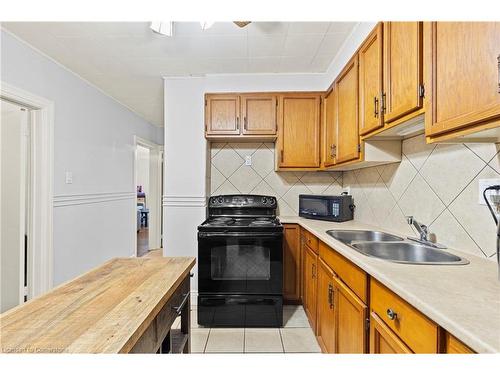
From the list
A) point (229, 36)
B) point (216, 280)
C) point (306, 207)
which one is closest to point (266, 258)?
point (216, 280)

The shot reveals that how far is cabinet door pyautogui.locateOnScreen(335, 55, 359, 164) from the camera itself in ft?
6.20

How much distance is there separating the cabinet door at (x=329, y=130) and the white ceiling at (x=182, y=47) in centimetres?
38

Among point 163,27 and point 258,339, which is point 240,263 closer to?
point 258,339

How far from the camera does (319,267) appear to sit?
198 cm

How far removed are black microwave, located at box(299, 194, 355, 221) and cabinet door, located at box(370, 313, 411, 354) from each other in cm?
139

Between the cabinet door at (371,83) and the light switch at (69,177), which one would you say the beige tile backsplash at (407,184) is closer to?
the cabinet door at (371,83)

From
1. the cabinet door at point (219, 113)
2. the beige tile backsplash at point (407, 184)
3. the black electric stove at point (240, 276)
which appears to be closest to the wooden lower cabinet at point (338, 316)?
the black electric stove at point (240, 276)

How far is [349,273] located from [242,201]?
5.55 feet

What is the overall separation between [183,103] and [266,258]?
181cm

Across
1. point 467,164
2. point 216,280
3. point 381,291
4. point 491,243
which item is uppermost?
point 467,164

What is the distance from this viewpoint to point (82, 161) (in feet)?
10.2

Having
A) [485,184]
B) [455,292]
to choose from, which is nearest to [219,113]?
[485,184]

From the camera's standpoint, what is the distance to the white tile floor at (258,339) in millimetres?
2014
